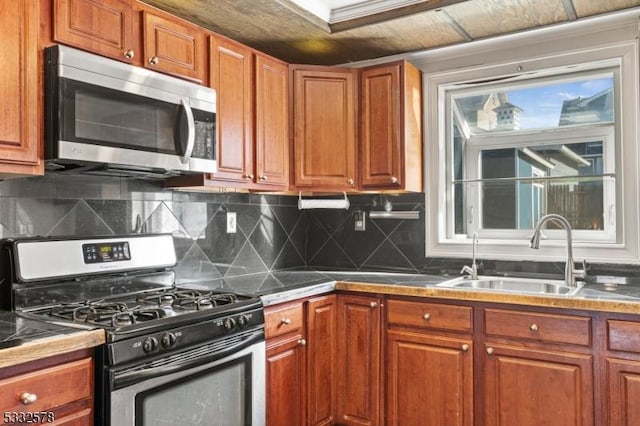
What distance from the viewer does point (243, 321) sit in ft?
6.77

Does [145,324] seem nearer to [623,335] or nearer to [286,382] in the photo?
[286,382]

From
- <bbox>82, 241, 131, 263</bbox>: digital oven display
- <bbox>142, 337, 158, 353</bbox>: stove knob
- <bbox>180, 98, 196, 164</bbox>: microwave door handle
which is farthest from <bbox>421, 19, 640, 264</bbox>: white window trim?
<bbox>142, 337, 158, 353</bbox>: stove knob

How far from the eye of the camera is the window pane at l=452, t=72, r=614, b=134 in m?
2.77

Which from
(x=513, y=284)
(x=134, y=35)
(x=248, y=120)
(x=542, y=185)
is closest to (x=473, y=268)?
(x=513, y=284)

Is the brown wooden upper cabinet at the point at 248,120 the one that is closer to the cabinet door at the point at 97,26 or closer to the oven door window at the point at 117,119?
the oven door window at the point at 117,119

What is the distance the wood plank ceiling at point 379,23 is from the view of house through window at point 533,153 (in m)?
0.39

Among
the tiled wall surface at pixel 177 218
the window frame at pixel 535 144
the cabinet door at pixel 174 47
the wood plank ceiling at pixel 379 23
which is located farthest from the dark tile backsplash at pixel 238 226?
the wood plank ceiling at pixel 379 23

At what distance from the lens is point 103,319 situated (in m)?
1.76

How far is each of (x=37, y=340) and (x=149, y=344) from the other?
1.15 ft

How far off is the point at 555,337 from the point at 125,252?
6.40 feet

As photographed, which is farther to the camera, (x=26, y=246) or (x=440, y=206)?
(x=440, y=206)

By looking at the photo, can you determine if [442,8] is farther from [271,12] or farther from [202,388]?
[202,388]

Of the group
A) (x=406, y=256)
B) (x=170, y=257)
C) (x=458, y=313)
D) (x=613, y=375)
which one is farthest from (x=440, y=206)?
Result: (x=170, y=257)

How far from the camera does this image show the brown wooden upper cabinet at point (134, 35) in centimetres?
186
